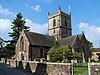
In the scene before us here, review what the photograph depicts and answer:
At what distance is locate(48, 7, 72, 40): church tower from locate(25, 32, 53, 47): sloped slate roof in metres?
9.54

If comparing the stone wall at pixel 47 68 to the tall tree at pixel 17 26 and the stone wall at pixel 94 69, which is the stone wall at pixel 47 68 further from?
the tall tree at pixel 17 26

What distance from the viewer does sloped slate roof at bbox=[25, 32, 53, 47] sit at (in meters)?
58.0

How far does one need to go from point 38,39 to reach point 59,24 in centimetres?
1562

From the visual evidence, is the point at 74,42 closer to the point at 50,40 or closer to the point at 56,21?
the point at 50,40

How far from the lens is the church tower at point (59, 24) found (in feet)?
241

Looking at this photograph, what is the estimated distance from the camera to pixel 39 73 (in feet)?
92.2

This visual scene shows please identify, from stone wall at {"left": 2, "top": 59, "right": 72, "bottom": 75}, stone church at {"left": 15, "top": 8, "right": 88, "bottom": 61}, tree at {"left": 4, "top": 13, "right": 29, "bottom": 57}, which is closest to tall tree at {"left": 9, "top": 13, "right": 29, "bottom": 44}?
tree at {"left": 4, "top": 13, "right": 29, "bottom": 57}

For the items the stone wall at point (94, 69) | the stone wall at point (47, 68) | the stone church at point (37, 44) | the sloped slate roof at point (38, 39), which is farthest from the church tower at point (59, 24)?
the stone wall at point (94, 69)

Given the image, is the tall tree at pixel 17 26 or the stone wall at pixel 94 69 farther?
the tall tree at pixel 17 26

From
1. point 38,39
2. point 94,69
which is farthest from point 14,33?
point 94,69

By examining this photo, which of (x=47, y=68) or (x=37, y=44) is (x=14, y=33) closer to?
(x=37, y=44)

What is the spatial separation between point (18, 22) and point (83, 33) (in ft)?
74.3

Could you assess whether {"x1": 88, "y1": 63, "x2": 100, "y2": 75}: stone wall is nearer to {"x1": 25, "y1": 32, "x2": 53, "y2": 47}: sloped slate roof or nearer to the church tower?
{"x1": 25, "y1": 32, "x2": 53, "y2": 47}: sloped slate roof

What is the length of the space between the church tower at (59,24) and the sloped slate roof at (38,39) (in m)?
9.54
